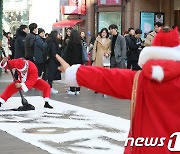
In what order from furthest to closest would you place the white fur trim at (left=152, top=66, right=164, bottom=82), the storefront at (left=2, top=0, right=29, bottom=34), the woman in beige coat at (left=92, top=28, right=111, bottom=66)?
the storefront at (left=2, top=0, right=29, bottom=34) → the woman in beige coat at (left=92, top=28, right=111, bottom=66) → the white fur trim at (left=152, top=66, right=164, bottom=82)

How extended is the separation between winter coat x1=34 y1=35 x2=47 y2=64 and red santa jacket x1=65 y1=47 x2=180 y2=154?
891 cm

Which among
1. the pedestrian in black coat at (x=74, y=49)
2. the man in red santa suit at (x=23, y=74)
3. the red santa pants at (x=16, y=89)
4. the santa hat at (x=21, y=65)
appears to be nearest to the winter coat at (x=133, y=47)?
the pedestrian in black coat at (x=74, y=49)

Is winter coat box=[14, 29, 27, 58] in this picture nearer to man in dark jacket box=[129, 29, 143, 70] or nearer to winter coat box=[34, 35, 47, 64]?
winter coat box=[34, 35, 47, 64]

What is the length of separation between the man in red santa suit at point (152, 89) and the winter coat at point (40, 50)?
8916 millimetres

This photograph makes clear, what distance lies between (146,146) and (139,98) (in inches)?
13.7

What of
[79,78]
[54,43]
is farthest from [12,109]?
[79,78]

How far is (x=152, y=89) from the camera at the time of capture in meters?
3.28

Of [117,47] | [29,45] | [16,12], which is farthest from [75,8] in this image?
[117,47]

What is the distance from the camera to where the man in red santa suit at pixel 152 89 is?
128 inches

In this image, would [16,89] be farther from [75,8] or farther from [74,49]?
[75,8]

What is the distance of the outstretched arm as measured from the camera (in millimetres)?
3438

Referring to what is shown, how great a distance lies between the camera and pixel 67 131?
23.9 ft

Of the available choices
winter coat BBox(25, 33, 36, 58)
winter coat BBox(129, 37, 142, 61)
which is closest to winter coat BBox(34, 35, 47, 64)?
winter coat BBox(25, 33, 36, 58)

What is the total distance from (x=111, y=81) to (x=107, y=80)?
32mm
